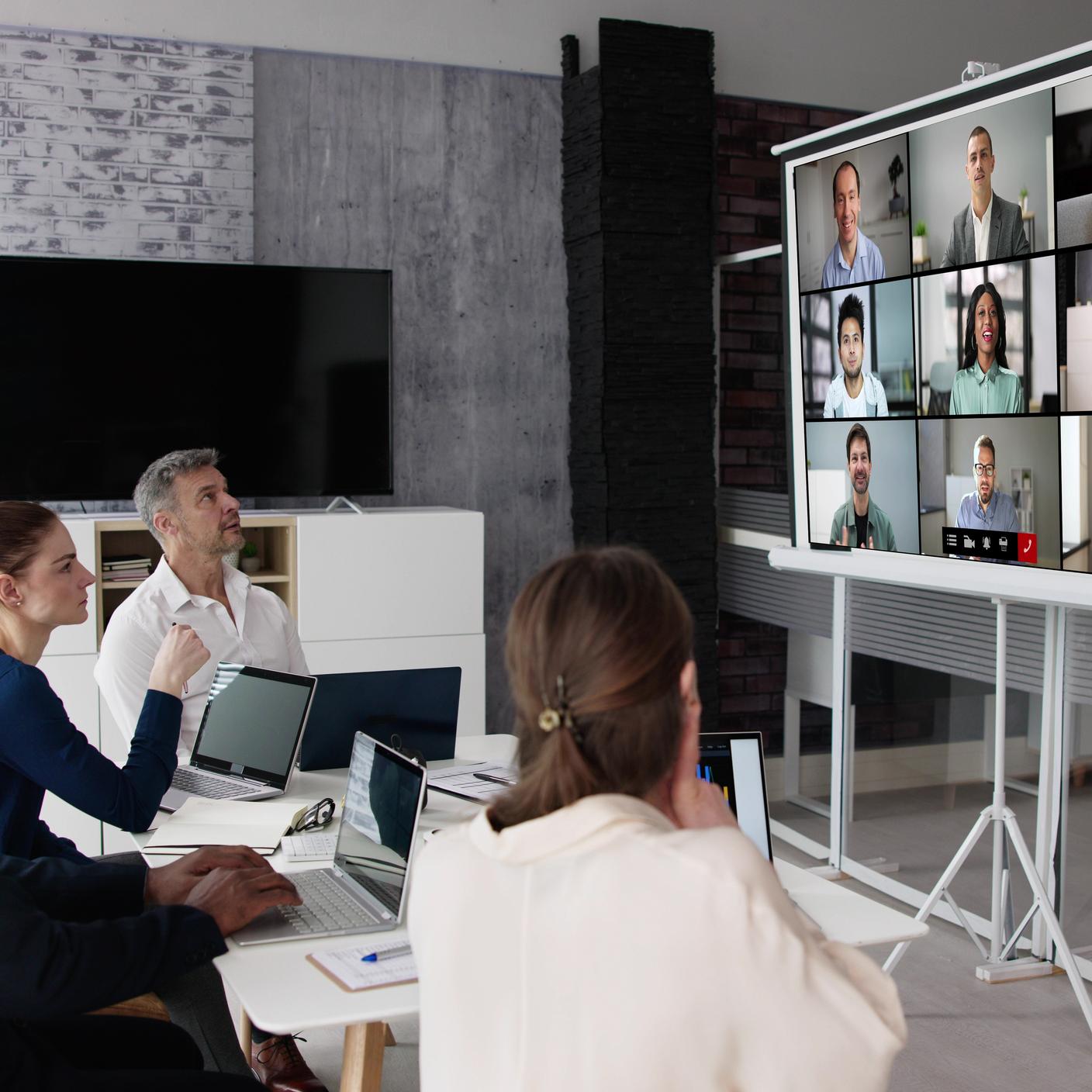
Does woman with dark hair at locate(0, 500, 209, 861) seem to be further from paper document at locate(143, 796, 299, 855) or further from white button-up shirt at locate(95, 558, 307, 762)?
white button-up shirt at locate(95, 558, 307, 762)

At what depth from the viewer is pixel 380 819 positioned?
2119 millimetres

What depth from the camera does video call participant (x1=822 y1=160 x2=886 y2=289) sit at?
3.81 m

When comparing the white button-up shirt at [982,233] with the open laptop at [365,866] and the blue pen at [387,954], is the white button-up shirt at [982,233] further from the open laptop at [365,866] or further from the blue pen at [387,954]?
the blue pen at [387,954]

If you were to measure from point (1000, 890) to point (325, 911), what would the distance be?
2.51m

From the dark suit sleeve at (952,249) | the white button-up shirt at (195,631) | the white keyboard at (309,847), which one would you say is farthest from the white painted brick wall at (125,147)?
the white keyboard at (309,847)

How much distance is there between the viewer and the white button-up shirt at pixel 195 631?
124 inches

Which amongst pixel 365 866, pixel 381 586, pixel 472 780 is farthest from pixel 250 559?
pixel 365 866

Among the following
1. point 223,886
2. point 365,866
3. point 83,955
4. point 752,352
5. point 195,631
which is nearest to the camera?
point 83,955

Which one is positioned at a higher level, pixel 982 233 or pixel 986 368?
pixel 982 233

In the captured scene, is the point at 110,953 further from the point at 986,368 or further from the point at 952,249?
the point at 952,249

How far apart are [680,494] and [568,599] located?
13.1 feet

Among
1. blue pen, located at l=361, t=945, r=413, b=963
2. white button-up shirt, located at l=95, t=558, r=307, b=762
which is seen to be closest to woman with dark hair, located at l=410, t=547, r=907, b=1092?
blue pen, located at l=361, t=945, r=413, b=963

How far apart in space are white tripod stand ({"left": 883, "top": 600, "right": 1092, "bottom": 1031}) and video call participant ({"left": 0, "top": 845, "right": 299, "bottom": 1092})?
211 cm

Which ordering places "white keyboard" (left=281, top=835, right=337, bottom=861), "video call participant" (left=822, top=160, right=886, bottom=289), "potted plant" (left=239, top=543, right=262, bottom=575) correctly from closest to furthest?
1. "white keyboard" (left=281, top=835, right=337, bottom=861)
2. "video call participant" (left=822, top=160, right=886, bottom=289)
3. "potted plant" (left=239, top=543, right=262, bottom=575)
